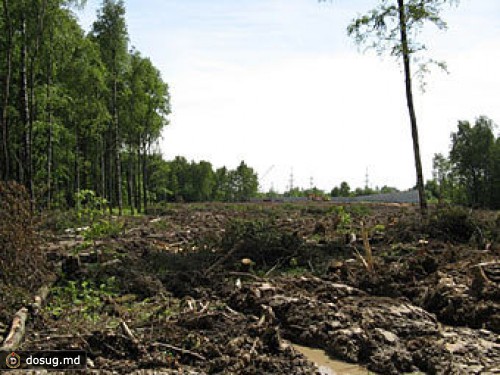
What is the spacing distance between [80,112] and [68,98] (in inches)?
120

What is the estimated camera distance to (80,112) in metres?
27.9

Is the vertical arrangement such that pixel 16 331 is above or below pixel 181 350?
above

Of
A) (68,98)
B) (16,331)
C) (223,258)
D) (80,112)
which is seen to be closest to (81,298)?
(16,331)

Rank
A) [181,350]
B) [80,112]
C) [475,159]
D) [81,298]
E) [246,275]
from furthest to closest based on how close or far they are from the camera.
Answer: [475,159], [80,112], [246,275], [81,298], [181,350]

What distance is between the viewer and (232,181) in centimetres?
7688

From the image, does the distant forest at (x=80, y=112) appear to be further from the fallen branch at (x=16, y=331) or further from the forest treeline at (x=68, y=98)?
the fallen branch at (x=16, y=331)

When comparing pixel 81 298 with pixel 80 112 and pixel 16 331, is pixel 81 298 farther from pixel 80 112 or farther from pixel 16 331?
pixel 80 112

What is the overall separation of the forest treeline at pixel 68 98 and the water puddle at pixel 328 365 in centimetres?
596

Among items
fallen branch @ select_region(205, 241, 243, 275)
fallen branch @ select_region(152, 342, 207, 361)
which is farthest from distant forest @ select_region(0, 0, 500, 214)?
fallen branch @ select_region(152, 342, 207, 361)

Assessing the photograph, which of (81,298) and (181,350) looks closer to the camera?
(181,350)

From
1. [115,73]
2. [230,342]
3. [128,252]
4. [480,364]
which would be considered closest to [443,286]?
[480,364]

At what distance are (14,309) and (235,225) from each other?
5.46 meters

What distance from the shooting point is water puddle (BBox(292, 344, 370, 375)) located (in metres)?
4.68

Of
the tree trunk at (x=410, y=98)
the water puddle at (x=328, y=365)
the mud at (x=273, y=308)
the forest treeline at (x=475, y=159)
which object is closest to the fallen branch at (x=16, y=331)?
the mud at (x=273, y=308)
